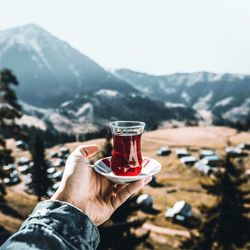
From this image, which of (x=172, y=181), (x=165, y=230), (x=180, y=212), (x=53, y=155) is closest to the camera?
(x=165, y=230)

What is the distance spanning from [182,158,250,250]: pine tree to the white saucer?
92.0ft

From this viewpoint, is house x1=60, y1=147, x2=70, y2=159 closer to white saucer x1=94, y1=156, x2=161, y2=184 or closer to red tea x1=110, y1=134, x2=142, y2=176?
white saucer x1=94, y1=156, x2=161, y2=184

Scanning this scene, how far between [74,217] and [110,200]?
2.35 m

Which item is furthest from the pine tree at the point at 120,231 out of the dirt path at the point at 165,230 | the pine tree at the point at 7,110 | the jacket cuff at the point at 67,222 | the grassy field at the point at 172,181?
the dirt path at the point at 165,230

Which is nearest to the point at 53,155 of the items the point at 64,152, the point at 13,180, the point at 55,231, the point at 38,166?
the point at 64,152

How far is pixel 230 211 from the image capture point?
33094 mm

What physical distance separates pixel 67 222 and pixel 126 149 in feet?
9.33

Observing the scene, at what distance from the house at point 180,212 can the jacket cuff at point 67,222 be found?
76.1 metres

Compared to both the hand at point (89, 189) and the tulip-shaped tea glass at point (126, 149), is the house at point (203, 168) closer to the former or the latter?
the tulip-shaped tea glass at point (126, 149)

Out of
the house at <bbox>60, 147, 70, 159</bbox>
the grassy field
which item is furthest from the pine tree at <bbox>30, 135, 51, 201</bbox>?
the house at <bbox>60, 147, 70, 159</bbox>

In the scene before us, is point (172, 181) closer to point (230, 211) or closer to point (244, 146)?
point (244, 146)

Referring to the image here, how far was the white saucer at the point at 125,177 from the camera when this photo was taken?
4938 mm

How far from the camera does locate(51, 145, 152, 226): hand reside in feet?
12.9

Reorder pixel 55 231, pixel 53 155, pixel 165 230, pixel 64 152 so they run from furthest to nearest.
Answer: pixel 64 152
pixel 53 155
pixel 165 230
pixel 55 231
